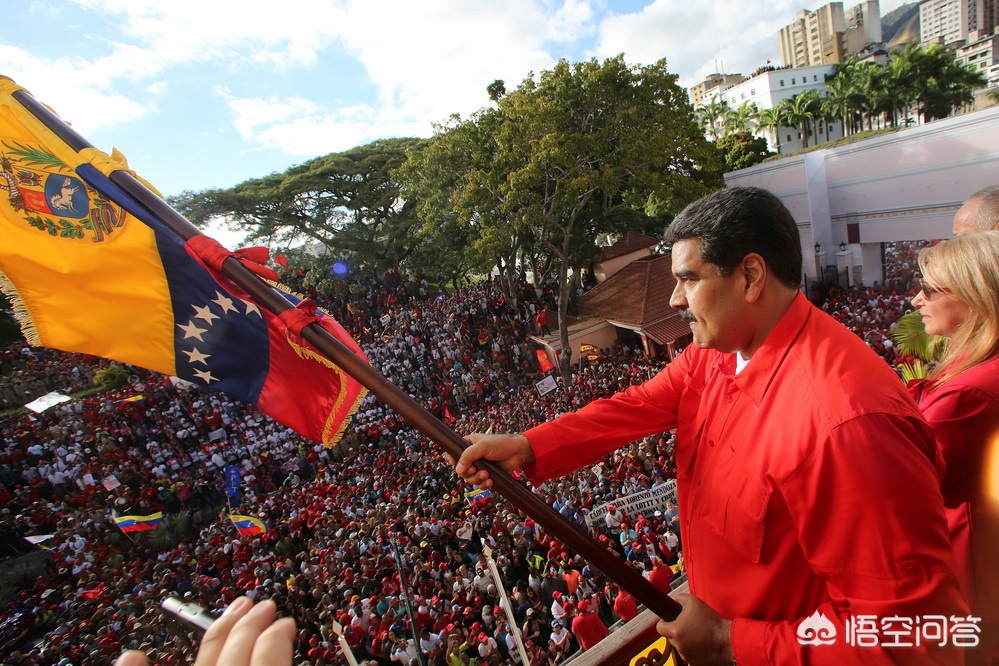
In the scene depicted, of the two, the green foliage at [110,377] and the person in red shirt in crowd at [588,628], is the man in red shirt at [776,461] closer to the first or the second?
the person in red shirt in crowd at [588,628]

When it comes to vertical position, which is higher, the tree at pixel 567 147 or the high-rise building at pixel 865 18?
the high-rise building at pixel 865 18

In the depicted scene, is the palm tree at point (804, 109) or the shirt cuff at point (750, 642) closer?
the shirt cuff at point (750, 642)

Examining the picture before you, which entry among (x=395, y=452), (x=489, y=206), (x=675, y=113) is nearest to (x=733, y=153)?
(x=675, y=113)

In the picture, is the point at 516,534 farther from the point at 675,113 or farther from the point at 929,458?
the point at 675,113

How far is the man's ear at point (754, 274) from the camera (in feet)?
4.91

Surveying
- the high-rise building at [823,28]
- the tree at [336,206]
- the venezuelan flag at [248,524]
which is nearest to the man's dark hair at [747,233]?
the venezuelan flag at [248,524]

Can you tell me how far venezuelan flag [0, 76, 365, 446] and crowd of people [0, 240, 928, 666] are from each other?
3.84 ft

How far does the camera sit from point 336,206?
78.5 ft

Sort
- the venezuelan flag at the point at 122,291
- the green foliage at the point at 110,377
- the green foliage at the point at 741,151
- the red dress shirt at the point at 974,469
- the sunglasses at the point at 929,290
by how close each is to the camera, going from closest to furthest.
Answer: the red dress shirt at the point at 974,469 < the sunglasses at the point at 929,290 < the venezuelan flag at the point at 122,291 < the green foliage at the point at 110,377 < the green foliage at the point at 741,151

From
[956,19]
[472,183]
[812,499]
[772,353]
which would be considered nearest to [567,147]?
[472,183]

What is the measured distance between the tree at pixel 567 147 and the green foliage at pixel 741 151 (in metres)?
14.7

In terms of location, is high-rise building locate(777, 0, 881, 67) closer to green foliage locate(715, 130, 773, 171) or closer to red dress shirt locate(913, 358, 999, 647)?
green foliage locate(715, 130, 773, 171)

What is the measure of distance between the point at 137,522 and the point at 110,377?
9.81 meters

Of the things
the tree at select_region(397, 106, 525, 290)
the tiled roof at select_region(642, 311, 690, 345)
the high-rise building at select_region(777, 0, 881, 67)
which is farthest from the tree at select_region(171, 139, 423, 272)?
the high-rise building at select_region(777, 0, 881, 67)
